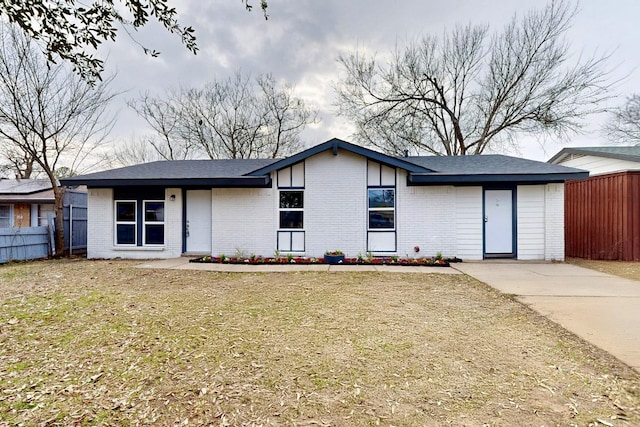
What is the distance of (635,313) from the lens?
15.2 feet

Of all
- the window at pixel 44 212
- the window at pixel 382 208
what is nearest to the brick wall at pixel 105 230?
the window at pixel 44 212

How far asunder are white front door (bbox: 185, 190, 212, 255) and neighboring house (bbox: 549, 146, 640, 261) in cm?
1283

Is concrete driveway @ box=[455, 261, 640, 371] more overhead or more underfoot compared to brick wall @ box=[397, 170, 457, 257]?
more underfoot

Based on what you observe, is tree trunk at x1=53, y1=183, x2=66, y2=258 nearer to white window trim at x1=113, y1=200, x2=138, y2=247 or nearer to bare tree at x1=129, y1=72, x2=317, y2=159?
white window trim at x1=113, y1=200, x2=138, y2=247

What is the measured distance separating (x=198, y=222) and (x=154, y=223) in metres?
1.46

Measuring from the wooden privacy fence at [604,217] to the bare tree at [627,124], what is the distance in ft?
46.7

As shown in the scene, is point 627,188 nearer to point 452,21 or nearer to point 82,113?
point 452,21

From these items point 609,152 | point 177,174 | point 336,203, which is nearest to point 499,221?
point 336,203

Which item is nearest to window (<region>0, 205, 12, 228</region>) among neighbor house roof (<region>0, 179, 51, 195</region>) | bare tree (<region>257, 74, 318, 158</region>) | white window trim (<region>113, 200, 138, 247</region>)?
neighbor house roof (<region>0, 179, 51, 195</region>)

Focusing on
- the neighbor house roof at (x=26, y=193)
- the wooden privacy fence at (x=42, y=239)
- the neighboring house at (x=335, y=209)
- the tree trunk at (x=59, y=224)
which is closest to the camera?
the neighboring house at (x=335, y=209)

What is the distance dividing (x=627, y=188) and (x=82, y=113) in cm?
1890

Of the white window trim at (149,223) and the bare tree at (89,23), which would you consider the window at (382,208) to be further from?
the bare tree at (89,23)

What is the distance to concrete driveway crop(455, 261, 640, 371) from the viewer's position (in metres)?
3.75

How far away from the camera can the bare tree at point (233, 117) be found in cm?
2275
